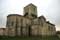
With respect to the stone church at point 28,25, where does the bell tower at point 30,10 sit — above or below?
above

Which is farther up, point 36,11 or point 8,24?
point 36,11

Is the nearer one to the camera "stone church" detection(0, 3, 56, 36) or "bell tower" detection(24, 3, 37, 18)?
"stone church" detection(0, 3, 56, 36)

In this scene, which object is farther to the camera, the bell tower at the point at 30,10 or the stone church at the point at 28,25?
the bell tower at the point at 30,10

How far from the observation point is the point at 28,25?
51.1 ft

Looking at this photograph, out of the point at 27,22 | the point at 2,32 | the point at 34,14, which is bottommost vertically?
the point at 2,32

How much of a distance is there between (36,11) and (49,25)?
474 cm

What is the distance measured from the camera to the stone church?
1380cm

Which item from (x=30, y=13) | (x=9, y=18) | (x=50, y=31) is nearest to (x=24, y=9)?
(x=30, y=13)

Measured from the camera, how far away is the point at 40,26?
1402 cm

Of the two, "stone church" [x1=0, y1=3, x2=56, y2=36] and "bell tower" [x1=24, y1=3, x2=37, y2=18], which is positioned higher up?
"bell tower" [x1=24, y1=3, x2=37, y2=18]

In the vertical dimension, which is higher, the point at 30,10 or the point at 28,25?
the point at 30,10

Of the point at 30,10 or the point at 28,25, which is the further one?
the point at 30,10

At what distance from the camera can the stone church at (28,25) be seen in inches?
543

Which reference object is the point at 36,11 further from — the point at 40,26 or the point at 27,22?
the point at 40,26
